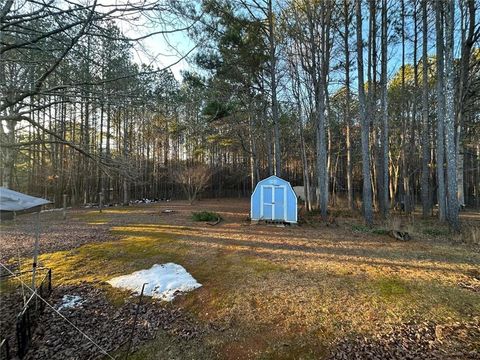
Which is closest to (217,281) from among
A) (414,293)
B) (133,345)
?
(133,345)

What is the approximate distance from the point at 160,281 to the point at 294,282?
240 centimetres

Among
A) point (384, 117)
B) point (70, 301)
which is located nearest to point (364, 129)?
point (384, 117)

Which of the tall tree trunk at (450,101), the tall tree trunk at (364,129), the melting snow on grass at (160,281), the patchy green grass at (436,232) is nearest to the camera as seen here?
the melting snow on grass at (160,281)

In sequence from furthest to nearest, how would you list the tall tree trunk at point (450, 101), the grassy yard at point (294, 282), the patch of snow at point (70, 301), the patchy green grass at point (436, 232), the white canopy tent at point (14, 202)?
the patchy green grass at point (436, 232), the tall tree trunk at point (450, 101), the patch of snow at point (70, 301), the grassy yard at point (294, 282), the white canopy tent at point (14, 202)

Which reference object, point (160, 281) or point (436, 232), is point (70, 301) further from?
point (436, 232)

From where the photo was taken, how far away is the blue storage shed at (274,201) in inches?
390

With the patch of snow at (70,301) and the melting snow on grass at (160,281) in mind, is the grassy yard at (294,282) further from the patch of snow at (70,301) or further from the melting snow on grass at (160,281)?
the patch of snow at (70,301)

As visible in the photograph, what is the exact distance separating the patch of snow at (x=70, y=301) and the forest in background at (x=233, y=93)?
1997 mm

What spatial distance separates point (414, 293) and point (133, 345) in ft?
13.2

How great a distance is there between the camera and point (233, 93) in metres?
11.5

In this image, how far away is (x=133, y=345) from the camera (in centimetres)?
287

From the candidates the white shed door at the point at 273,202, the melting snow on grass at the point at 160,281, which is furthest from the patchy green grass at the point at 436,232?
the melting snow on grass at the point at 160,281

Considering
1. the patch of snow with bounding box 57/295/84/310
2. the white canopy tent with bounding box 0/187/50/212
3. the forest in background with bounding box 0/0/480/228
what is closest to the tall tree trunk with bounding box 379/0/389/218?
the forest in background with bounding box 0/0/480/228

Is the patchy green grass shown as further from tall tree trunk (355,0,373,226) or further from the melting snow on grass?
the melting snow on grass
